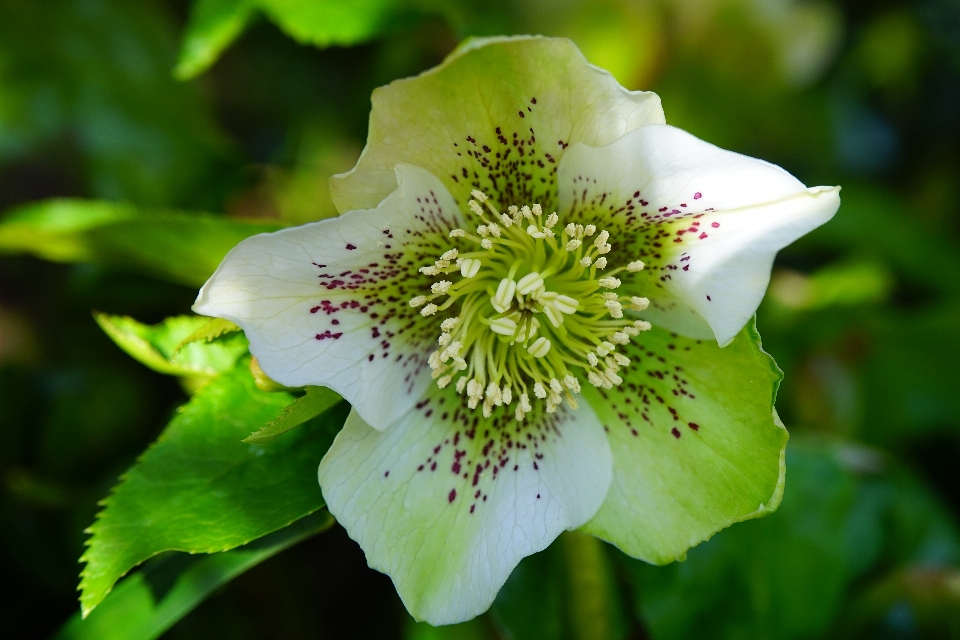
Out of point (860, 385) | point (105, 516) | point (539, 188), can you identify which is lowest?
point (860, 385)

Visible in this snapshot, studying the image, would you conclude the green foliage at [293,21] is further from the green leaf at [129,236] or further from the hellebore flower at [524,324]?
the hellebore flower at [524,324]

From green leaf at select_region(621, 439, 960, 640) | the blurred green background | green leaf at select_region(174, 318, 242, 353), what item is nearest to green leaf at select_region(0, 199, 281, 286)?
the blurred green background

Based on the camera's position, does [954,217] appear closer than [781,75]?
No

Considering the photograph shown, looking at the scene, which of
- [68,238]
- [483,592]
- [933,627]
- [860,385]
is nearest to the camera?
[483,592]

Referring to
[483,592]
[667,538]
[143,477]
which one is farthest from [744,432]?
[143,477]

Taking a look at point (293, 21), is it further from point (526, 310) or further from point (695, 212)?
point (695, 212)

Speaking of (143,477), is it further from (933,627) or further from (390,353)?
(933,627)

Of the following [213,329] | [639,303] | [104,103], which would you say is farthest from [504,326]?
[104,103]

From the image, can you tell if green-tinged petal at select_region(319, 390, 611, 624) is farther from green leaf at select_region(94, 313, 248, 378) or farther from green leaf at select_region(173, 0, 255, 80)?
green leaf at select_region(173, 0, 255, 80)
